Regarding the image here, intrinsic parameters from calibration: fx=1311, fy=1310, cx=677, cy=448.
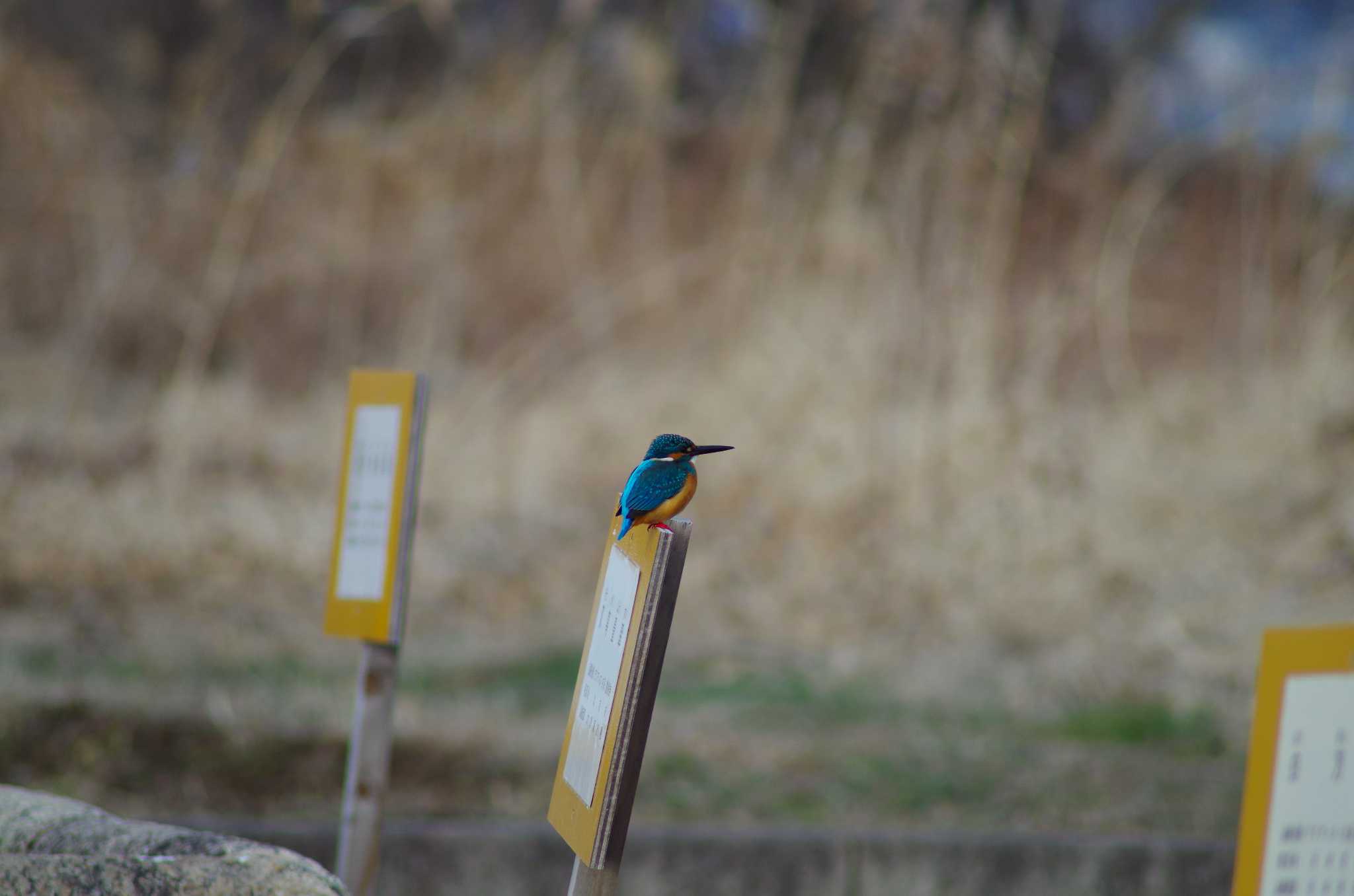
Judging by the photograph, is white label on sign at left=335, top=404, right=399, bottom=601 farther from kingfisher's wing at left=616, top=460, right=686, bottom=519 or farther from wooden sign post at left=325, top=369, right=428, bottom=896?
kingfisher's wing at left=616, top=460, right=686, bottom=519

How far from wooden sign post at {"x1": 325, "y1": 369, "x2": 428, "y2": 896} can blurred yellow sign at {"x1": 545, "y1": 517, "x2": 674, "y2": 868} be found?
80 centimetres

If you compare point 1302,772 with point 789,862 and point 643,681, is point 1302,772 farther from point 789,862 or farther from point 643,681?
point 789,862

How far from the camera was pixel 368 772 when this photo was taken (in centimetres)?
256

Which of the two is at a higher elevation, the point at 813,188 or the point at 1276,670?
the point at 813,188

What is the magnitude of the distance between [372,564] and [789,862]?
135 cm

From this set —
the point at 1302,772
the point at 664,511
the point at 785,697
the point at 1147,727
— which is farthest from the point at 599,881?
the point at 1147,727

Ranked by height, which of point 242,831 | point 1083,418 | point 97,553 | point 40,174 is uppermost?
point 40,174

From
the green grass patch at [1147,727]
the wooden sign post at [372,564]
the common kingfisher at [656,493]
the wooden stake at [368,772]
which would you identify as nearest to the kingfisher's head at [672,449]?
the common kingfisher at [656,493]

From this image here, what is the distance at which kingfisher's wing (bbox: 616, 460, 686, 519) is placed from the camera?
65.1 inches

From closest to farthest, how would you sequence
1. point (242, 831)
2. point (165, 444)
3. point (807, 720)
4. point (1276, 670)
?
point (1276, 670) → point (242, 831) → point (807, 720) → point (165, 444)

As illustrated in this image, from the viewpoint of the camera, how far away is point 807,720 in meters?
4.73

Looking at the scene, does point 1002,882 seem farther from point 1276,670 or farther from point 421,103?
point 421,103

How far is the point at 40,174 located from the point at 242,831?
13.8ft

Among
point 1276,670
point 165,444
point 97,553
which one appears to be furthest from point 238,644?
point 1276,670
